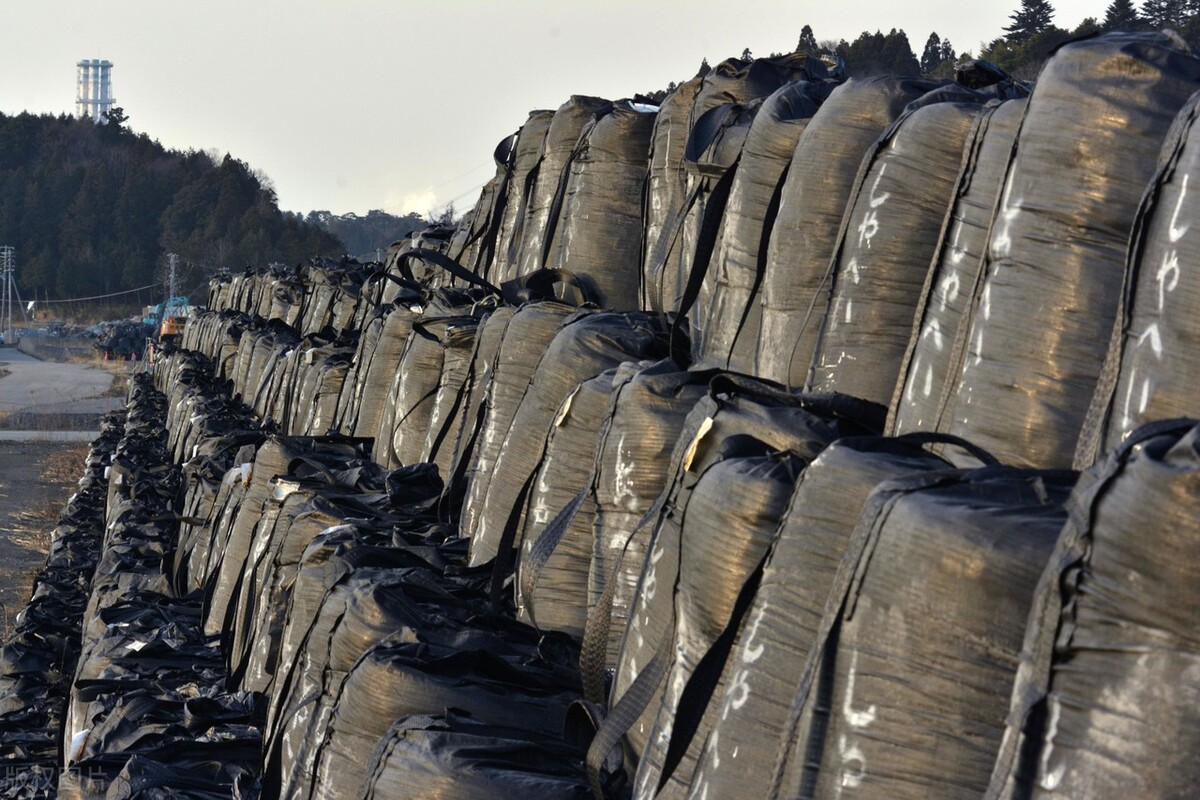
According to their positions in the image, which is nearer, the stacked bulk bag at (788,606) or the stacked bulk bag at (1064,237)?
the stacked bulk bag at (788,606)

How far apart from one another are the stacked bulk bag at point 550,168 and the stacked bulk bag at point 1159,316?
3.96 meters

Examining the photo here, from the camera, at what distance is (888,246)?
346 cm

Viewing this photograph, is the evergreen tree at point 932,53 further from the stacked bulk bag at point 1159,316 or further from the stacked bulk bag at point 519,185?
the stacked bulk bag at point 1159,316

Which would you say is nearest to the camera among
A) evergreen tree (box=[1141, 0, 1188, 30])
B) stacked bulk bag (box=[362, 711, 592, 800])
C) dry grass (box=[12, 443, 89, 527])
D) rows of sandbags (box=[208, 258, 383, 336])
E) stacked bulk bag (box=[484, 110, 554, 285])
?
stacked bulk bag (box=[362, 711, 592, 800])

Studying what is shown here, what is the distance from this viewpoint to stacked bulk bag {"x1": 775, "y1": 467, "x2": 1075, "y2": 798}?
1.91 metres

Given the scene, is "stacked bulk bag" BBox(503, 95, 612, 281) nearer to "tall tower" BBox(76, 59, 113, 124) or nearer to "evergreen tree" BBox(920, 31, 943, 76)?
"evergreen tree" BBox(920, 31, 943, 76)

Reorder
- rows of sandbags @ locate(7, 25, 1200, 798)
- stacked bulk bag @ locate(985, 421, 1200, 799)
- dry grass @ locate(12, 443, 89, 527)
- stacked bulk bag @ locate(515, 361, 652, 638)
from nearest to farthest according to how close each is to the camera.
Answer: stacked bulk bag @ locate(985, 421, 1200, 799)
rows of sandbags @ locate(7, 25, 1200, 798)
stacked bulk bag @ locate(515, 361, 652, 638)
dry grass @ locate(12, 443, 89, 527)

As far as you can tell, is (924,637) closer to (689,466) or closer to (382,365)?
(689,466)

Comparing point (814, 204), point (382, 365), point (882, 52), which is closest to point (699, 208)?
point (814, 204)

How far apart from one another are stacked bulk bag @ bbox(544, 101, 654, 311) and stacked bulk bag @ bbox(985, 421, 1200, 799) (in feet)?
13.4

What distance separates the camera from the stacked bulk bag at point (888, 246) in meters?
3.40

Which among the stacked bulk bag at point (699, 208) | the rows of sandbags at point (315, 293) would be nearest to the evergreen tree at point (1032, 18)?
the rows of sandbags at point (315, 293)

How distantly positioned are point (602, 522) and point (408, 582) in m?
0.51

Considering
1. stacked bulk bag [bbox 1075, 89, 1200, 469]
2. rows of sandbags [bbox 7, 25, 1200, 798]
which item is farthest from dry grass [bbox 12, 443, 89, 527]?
stacked bulk bag [bbox 1075, 89, 1200, 469]
